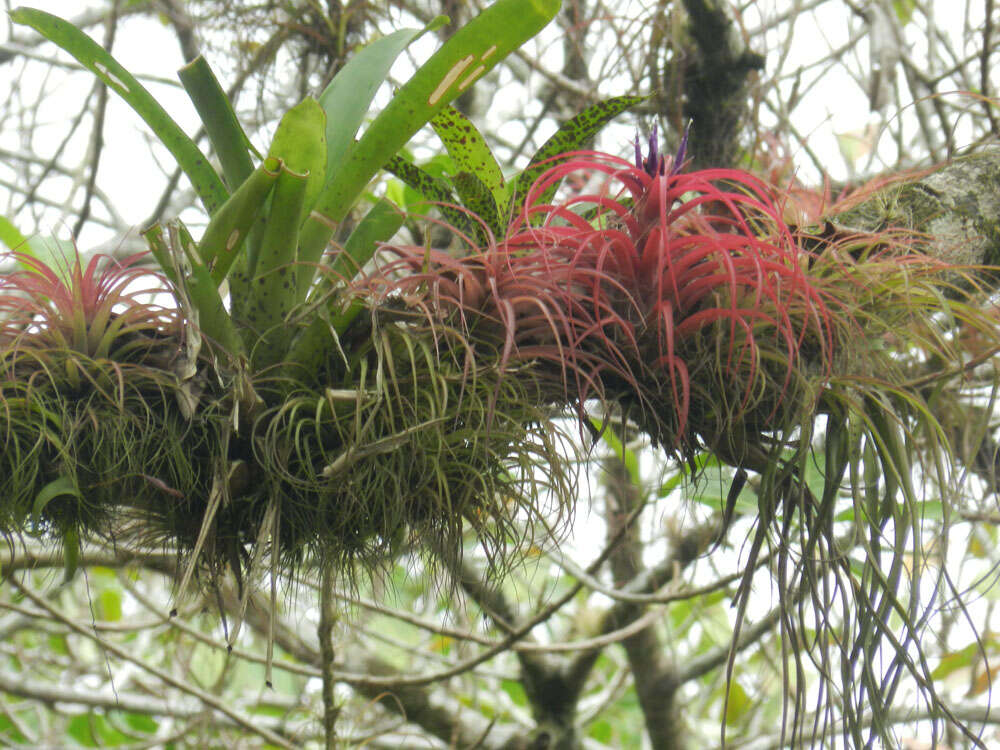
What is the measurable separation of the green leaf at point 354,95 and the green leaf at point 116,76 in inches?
5.3

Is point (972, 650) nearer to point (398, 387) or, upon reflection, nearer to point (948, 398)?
point (948, 398)

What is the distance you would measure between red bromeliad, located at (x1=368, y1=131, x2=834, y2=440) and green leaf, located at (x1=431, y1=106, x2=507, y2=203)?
0.38 feet

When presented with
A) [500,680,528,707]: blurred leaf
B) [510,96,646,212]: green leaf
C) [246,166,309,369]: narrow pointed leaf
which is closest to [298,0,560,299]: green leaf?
[246,166,309,369]: narrow pointed leaf

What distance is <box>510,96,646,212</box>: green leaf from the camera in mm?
961

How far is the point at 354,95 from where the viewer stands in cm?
97

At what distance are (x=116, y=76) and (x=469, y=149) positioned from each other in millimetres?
350

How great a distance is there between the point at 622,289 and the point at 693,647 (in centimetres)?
263

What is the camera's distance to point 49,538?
0.89 meters

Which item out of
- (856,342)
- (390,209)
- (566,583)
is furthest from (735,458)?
(566,583)

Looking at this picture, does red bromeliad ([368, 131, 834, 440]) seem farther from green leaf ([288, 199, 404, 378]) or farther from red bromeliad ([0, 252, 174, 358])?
red bromeliad ([0, 252, 174, 358])

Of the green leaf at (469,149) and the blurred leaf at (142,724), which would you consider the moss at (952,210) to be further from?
the blurred leaf at (142,724)

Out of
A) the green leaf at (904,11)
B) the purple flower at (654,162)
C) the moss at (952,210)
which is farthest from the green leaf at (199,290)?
the green leaf at (904,11)

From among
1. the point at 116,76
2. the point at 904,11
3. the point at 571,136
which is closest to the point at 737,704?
the point at 904,11

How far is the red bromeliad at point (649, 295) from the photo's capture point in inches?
31.8
